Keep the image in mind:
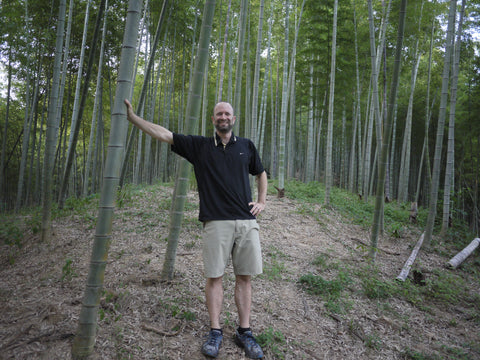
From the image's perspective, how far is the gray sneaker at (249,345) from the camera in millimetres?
1806

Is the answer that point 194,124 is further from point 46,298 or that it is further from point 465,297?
point 465,297

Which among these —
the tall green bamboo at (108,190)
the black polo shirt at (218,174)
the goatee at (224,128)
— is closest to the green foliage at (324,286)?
the black polo shirt at (218,174)

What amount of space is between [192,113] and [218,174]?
699 mm

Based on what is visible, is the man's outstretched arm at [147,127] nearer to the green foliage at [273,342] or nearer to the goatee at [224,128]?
the goatee at [224,128]

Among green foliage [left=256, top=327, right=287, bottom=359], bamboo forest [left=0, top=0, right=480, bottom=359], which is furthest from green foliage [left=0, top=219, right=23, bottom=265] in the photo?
green foliage [left=256, top=327, right=287, bottom=359]

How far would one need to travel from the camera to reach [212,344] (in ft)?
5.82

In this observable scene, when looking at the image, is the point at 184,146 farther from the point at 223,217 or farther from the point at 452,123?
the point at 452,123

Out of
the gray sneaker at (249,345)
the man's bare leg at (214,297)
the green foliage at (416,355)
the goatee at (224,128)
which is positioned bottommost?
the green foliage at (416,355)

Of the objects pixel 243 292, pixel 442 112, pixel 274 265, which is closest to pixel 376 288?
pixel 274 265

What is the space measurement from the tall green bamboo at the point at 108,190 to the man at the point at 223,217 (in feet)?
1.10

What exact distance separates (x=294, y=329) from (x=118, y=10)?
734 centimetres

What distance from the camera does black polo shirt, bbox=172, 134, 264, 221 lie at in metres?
1.82

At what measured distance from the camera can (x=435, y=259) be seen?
16.0 feet

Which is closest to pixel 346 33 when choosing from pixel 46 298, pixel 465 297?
pixel 465 297
